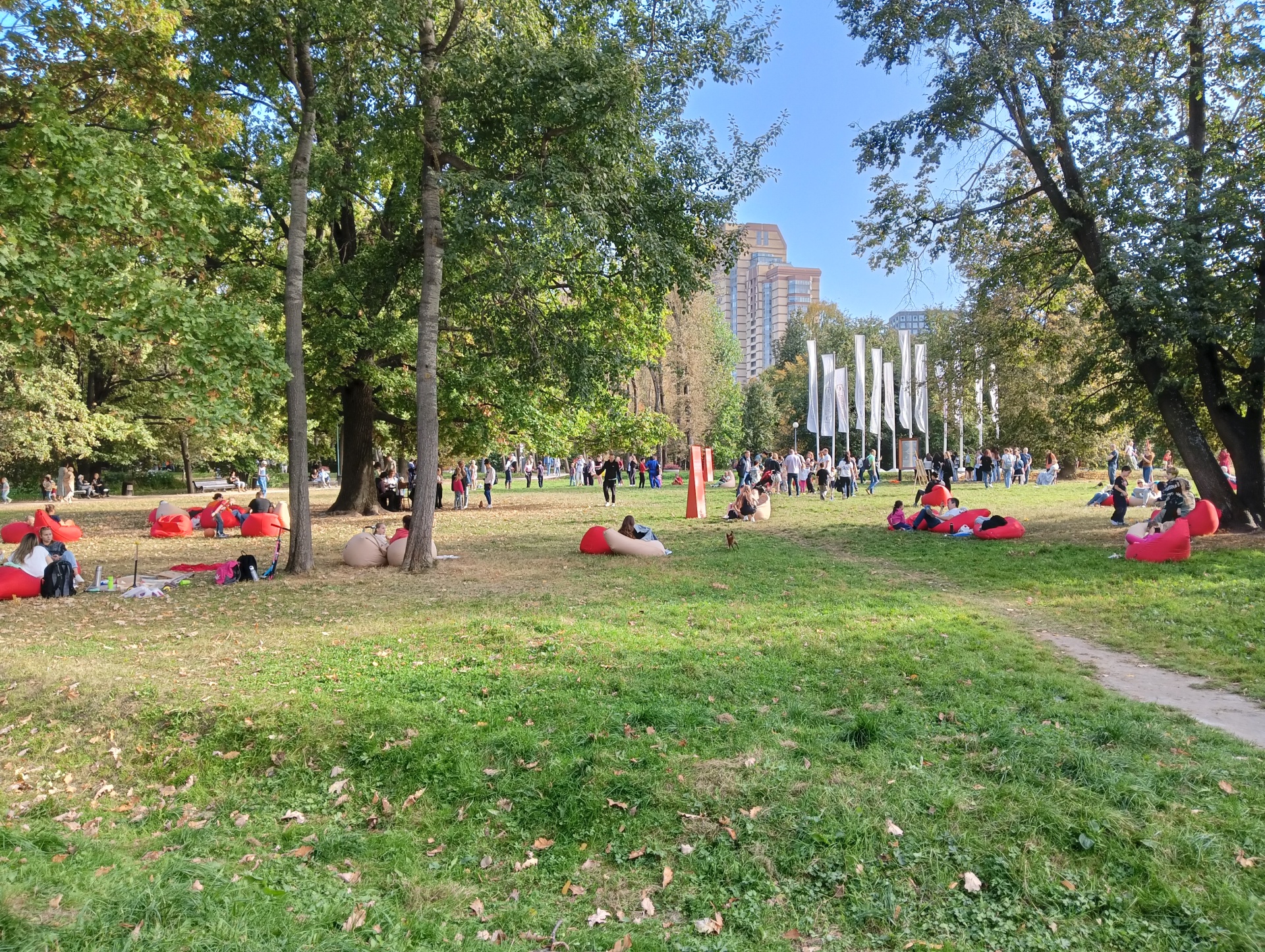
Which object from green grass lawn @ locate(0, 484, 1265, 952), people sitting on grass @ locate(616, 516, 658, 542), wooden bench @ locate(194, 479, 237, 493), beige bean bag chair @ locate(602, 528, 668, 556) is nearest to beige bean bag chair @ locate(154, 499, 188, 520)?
green grass lawn @ locate(0, 484, 1265, 952)

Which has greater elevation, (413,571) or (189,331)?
(189,331)

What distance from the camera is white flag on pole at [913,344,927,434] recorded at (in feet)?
129

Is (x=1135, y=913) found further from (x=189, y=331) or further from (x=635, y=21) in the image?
(x=635, y=21)

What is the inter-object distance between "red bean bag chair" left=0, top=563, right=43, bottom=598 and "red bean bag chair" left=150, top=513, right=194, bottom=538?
763 cm

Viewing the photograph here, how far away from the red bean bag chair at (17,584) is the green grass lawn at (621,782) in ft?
5.64

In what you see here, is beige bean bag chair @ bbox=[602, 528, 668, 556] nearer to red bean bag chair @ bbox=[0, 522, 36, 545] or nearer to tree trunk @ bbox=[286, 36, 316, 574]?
A: tree trunk @ bbox=[286, 36, 316, 574]

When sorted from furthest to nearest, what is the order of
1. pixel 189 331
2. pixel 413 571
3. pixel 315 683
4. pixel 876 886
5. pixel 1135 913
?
pixel 413 571, pixel 189 331, pixel 315 683, pixel 876 886, pixel 1135 913

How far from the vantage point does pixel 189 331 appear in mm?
10508

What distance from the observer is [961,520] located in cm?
1698

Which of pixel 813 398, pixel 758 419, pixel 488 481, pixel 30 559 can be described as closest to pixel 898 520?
pixel 488 481

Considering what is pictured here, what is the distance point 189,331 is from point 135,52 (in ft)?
15.9

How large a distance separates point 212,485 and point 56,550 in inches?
1536

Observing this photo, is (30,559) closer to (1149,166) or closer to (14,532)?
(14,532)

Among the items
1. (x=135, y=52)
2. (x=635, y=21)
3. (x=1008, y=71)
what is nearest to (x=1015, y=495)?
(x=1008, y=71)
